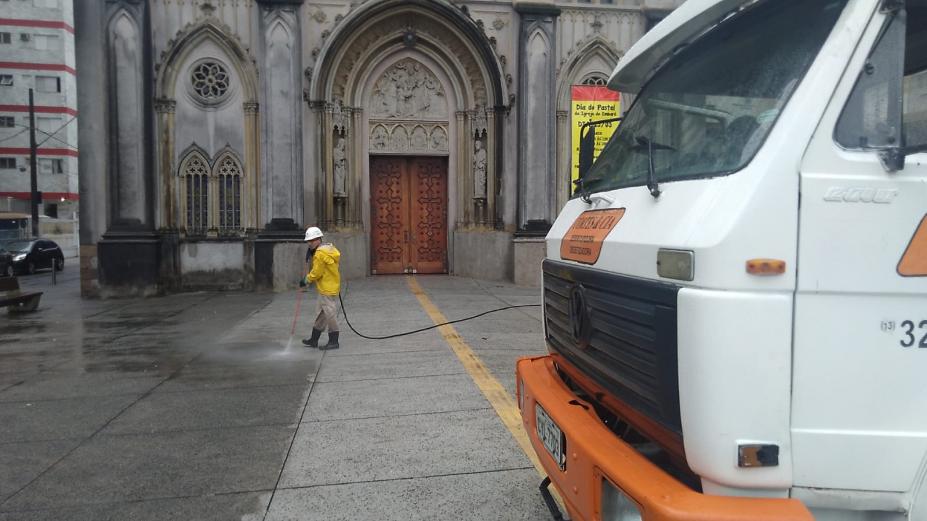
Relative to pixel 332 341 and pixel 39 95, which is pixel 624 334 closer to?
pixel 332 341

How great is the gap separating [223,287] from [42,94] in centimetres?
4981

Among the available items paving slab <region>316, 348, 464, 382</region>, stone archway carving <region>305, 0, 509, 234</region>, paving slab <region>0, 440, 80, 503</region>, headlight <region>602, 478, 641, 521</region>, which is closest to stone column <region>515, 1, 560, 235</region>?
stone archway carving <region>305, 0, 509, 234</region>

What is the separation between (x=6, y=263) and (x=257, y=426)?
2286 cm

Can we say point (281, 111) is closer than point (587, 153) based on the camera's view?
No

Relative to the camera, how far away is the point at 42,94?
5156 centimetres

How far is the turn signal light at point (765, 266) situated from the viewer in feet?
6.39

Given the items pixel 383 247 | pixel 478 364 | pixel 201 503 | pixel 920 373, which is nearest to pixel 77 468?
pixel 201 503

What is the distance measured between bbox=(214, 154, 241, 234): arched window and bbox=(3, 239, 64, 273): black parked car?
13098 millimetres

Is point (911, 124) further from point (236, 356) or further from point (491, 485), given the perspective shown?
point (236, 356)

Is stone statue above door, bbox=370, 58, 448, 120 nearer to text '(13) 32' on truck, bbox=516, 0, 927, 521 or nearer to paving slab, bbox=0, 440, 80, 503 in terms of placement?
paving slab, bbox=0, 440, 80, 503

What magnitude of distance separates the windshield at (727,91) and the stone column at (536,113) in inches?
431

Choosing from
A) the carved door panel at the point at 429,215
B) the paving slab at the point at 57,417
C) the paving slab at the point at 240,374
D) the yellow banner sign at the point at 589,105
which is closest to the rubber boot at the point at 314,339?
the paving slab at the point at 240,374

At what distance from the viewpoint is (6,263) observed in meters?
22.5

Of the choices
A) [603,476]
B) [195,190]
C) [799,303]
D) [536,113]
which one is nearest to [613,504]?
[603,476]
